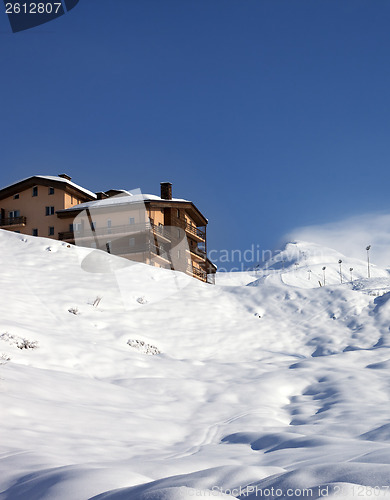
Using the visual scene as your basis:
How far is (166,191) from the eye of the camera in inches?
1754

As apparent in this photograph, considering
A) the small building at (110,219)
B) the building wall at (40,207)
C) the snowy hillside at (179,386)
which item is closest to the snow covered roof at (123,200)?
the small building at (110,219)

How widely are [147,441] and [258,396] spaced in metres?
3.63

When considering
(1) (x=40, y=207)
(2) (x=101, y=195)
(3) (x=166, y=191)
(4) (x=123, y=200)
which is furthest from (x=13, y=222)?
(3) (x=166, y=191)

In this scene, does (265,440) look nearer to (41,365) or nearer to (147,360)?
(41,365)

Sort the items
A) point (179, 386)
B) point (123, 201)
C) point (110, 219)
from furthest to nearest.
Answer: point (110, 219) < point (123, 201) < point (179, 386)

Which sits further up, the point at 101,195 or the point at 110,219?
the point at 101,195

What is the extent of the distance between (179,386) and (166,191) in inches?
1394

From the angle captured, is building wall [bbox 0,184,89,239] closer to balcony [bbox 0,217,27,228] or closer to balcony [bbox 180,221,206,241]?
balcony [bbox 0,217,27,228]

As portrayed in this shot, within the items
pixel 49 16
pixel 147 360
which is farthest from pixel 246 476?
pixel 49 16

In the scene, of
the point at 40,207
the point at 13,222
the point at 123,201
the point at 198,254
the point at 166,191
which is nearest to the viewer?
the point at 123,201

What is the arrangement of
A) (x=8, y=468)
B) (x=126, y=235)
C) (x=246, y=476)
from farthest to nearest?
1. (x=126, y=235)
2. (x=8, y=468)
3. (x=246, y=476)

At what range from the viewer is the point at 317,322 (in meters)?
20.4

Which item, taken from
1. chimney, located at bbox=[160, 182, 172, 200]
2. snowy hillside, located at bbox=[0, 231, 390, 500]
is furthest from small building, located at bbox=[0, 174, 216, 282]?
snowy hillside, located at bbox=[0, 231, 390, 500]

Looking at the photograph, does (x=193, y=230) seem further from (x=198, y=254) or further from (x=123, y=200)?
(x=123, y=200)
